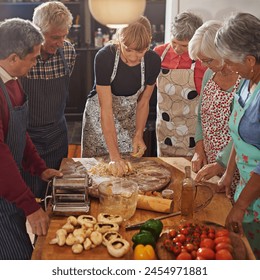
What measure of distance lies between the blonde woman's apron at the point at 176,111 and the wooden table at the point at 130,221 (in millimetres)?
446

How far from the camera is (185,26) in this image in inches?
76.3

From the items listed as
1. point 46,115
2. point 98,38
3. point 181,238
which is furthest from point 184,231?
point 98,38

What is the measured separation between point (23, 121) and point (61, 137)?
0.53 meters

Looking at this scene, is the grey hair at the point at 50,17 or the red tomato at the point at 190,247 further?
the grey hair at the point at 50,17

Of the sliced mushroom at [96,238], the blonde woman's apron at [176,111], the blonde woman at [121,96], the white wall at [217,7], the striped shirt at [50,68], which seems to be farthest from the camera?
the white wall at [217,7]

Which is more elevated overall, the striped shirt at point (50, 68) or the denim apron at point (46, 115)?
the striped shirt at point (50, 68)

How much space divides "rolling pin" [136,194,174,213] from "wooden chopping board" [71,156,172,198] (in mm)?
116

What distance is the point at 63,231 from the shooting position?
47.0 inches

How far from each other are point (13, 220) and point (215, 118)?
0.79m

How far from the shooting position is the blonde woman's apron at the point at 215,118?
1.63 meters

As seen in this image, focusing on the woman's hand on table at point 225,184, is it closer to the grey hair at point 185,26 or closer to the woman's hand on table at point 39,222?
the woman's hand on table at point 39,222

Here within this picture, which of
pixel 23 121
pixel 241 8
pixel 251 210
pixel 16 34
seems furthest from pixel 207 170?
pixel 241 8

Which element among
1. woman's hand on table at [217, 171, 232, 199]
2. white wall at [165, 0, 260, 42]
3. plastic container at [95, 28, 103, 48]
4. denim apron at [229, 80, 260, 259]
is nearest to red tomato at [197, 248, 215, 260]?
denim apron at [229, 80, 260, 259]

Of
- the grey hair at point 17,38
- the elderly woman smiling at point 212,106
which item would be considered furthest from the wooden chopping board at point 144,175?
the grey hair at point 17,38
